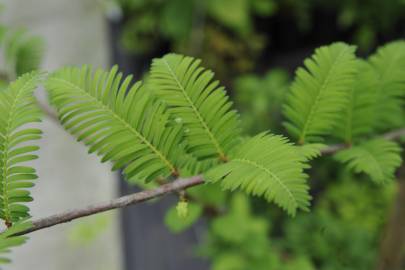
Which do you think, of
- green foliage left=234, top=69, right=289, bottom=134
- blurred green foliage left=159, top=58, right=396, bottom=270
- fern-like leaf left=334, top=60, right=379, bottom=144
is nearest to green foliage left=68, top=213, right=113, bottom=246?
blurred green foliage left=159, top=58, right=396, bottom=270

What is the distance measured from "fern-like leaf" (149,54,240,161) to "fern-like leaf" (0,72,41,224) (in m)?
0.10

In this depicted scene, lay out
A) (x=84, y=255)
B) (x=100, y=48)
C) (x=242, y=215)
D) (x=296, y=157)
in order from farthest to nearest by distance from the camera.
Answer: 1. (x=100, y=48)
2. (x=84, y=255)
3. (x=242, y=215)
4. (x=296, y=157)

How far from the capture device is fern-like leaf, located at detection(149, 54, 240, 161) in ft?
1.28

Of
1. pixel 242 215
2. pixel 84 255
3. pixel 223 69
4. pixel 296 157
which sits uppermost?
pixel 223 69

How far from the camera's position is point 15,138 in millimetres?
366

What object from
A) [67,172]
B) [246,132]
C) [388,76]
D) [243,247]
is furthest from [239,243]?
[67,172]

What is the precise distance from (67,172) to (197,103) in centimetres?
199

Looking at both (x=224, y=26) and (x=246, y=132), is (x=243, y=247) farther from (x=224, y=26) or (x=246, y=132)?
(x=224, y=26)

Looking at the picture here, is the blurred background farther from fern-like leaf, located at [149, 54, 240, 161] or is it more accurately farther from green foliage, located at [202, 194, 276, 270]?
fern-like leaf, located at [149, 54, 240, 161]

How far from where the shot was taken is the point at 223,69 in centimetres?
214

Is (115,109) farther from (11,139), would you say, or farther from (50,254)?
(50,254)

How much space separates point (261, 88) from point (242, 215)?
0.54 m

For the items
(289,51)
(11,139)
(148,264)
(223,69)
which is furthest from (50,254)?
(11,139)

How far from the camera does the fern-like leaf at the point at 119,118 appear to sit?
1.24 ft
